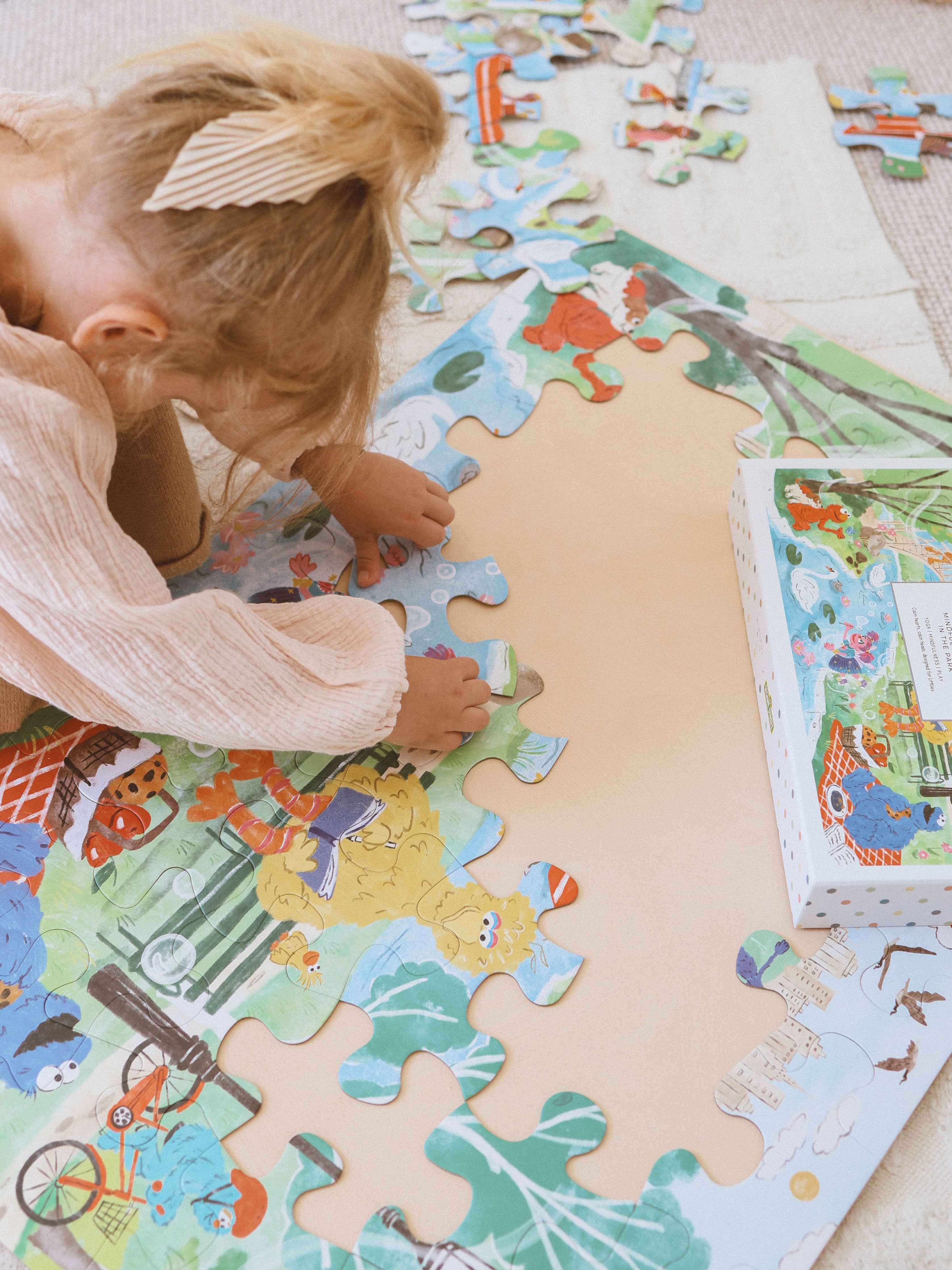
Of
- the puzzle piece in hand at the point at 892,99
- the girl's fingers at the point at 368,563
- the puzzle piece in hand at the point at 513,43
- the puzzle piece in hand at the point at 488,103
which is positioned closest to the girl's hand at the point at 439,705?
the girl's fingers at the point at 368,563

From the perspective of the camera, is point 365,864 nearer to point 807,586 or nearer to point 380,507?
point 380,507

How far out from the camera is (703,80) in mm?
1276

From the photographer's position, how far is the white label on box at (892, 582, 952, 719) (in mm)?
801

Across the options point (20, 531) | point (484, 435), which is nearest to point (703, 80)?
point (484, 435)

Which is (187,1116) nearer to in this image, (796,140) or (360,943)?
(360,943)

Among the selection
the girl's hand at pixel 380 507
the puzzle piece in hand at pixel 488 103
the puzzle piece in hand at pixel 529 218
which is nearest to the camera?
the girl's hand at pixel 380 507

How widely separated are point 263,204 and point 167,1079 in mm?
592

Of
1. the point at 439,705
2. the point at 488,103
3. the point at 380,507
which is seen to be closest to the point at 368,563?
the point at 380,507

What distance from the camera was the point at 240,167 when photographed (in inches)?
→ 21.6

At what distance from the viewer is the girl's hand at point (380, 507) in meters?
0.91

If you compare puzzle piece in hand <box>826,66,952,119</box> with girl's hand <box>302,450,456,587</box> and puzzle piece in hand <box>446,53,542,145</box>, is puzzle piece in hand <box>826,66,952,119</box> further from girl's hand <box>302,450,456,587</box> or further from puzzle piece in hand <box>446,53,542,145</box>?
girl's hand <box>302,450,456,587</box>

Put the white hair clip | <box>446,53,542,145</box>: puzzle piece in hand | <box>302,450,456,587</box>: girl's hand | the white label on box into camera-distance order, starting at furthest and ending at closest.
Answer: <box>446,53,542,145</box>: puzzle piece in hand, <box>302,450,456,587</box>: girl's hand, the white label on box, the white hair clip

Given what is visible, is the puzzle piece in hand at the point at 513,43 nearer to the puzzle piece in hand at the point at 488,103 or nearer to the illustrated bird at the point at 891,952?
the puzzle piece in hand at the point at 488,103

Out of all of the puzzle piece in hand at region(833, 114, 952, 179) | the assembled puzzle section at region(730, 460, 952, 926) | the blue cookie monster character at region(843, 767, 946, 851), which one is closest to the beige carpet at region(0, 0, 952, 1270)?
the puzzle piece in hand at region(833, 114, 952, 179)
